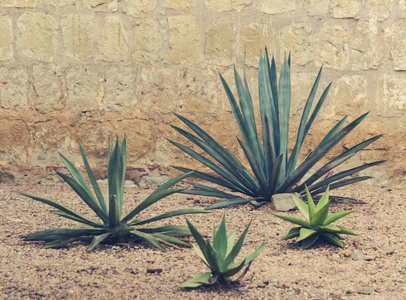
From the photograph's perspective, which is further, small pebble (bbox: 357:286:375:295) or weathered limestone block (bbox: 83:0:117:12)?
weathered limestone block (bbox: 83:0:117:12)

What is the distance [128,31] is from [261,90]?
3.44ft

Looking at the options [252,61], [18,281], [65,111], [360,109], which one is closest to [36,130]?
[65,111]

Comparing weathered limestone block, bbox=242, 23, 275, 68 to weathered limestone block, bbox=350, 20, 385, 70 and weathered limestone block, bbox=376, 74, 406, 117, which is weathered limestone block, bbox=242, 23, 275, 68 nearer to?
weathered limestone block, bbox=350, 20, 385, 70

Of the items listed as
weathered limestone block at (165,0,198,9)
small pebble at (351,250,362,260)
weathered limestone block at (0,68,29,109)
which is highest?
weathered limestone block at (165,0,198,9)

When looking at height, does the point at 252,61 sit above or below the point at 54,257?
above

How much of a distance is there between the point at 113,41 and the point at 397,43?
1884 mm

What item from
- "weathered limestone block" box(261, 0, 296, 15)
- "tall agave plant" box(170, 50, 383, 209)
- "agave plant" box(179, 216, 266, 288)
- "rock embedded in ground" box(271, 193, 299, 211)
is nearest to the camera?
"agave plant" box(179, 216, 266, 288)

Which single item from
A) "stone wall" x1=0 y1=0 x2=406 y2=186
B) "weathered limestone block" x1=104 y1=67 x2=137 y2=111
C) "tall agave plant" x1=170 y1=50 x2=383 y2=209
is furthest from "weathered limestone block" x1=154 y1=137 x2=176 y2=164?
"tall agave plant" x1=170 y1=50 x2=383 y2=209

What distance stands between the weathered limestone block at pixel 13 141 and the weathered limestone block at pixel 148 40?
93 centimetres

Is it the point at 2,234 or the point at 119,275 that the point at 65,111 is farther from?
the point at 119,275

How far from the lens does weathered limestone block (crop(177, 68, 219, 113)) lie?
10.5 ft

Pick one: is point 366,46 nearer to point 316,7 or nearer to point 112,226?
point 316,7

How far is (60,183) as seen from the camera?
3.24 metres

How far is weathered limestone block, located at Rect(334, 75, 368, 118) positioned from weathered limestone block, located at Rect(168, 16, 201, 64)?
96 cm
